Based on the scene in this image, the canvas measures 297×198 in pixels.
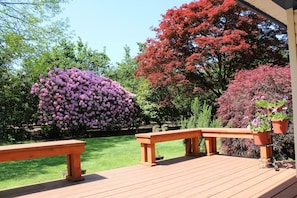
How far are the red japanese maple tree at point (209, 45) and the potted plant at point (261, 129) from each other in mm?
4167

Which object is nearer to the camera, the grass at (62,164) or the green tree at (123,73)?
the grass at (62,164)

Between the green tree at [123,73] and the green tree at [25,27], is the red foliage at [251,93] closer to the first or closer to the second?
the green tree at [25,27]

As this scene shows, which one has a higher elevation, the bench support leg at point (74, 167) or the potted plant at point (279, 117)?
the potted plant at point (279, 117)

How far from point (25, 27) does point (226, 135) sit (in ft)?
23.0

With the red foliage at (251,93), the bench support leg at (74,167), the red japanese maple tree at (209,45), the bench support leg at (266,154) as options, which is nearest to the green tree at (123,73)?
the red japanese maple tree at (209,45)

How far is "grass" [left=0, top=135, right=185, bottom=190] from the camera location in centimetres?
446

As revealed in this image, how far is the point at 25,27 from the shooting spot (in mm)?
8484

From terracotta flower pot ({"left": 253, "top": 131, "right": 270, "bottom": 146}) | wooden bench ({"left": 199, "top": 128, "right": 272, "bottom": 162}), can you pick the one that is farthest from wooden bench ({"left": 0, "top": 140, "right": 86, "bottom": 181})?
terracotta flower pot ({"left": 253, "top": 131, "right": 270, "bottom": 146})

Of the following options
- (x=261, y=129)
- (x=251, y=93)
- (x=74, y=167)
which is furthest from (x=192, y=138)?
(x=74, y=167)

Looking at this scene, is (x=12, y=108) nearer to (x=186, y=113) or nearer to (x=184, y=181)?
(x=186, y=113)

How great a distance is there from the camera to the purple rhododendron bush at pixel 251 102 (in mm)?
4938

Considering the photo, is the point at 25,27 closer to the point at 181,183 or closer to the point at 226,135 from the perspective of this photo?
the point at 226,135

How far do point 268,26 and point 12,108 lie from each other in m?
8.56

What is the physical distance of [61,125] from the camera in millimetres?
9172
